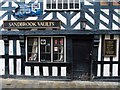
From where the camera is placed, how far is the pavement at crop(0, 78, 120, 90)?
35.3 ft

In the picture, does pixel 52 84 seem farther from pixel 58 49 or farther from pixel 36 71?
pixel 58 49

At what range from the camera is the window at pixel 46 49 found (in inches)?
462

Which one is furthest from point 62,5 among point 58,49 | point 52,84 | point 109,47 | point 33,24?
point 52,84

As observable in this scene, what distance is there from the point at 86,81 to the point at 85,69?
1.70 ft

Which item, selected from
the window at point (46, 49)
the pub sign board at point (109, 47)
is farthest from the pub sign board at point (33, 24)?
the pub sign board at point (109, 47)

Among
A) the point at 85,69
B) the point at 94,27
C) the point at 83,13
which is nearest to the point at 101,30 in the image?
the point at 94,27

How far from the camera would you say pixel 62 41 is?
11719mm

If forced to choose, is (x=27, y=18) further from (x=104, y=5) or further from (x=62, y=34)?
(x=104, y=5)

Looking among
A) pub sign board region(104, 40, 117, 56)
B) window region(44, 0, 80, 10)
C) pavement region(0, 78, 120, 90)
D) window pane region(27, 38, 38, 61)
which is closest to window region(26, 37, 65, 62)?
window pane region(27, 38, 38, 61)

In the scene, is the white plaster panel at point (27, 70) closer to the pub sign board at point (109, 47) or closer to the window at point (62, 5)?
the window at point (62, 5)

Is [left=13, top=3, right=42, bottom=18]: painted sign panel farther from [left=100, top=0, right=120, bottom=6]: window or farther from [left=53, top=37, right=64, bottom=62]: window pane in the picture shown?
[left=100, top=0, right=120, bottom=6]: window

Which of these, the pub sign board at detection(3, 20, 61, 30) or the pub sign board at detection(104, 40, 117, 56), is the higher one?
the pub sign board at detection(3, 20, 61, 30)

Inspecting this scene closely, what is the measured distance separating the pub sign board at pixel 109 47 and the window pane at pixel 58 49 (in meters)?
1.82

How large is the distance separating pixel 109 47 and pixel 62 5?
2.61 m
